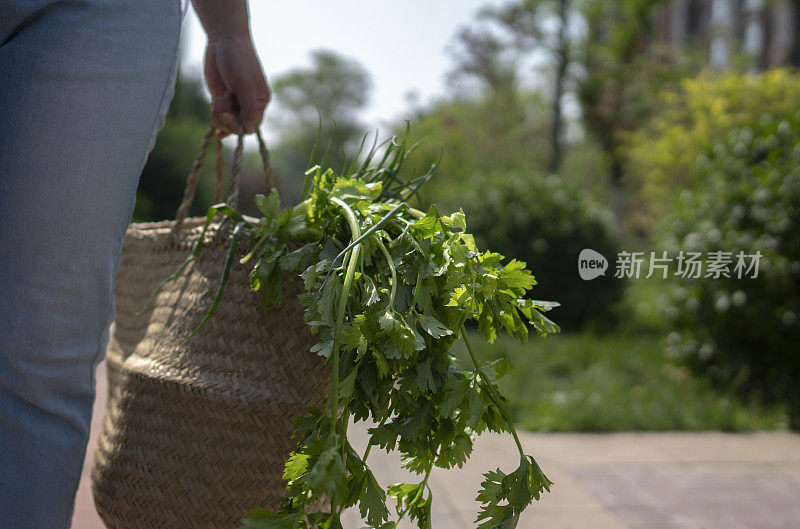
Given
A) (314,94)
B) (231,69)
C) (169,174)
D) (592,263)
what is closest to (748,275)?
(592,263)

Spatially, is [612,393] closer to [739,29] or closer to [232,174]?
[232,174]

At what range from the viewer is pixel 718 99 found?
7277 mm

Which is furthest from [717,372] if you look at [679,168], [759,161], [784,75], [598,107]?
[598,107]

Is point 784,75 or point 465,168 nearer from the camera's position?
point 784,75

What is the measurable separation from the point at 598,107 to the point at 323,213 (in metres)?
14.8

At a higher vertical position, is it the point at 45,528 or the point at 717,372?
the point at 45,528

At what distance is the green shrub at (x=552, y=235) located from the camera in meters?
5.92

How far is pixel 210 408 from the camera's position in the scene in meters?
1.19

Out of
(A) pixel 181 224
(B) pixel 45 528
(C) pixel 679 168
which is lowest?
(C) pixel 679 168

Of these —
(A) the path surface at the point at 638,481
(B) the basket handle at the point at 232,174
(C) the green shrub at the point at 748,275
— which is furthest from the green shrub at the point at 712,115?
(B) the basket handle at the point at 232,174

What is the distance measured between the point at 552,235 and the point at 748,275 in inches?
94.5

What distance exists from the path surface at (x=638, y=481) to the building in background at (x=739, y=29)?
51.9 ft

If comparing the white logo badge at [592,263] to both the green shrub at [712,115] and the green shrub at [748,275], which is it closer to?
the green shrub at [712,115]

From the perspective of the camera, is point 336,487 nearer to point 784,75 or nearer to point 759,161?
point 759,161
